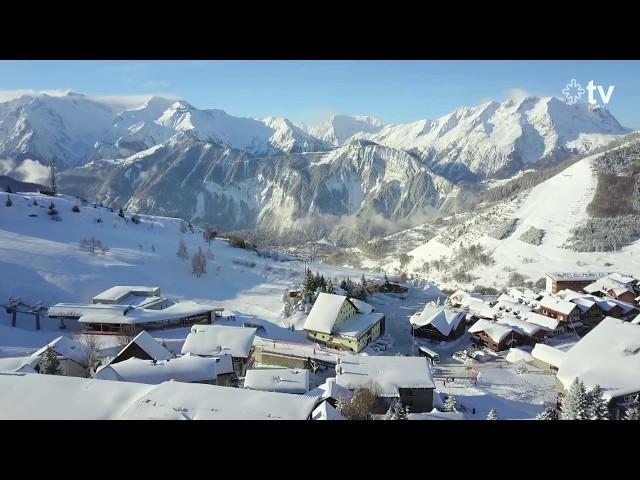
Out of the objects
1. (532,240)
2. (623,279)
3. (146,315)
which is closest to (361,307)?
(146,315)

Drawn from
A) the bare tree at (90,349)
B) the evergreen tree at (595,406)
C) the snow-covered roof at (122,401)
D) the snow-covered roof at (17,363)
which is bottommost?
the bare tree at (90,349)

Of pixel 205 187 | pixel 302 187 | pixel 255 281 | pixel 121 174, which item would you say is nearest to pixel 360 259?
pixel 255 281

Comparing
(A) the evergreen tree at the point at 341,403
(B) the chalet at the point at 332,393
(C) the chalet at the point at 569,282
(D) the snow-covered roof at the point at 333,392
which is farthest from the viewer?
(C) the chalet at the point at 569,282

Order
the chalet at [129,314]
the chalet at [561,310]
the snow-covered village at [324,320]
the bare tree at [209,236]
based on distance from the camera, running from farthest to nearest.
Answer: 1. the bare tree at [209,236]
2. the chalet at [561,310]
3. the chalet at [129,314]
4. the snow-covered village at [324,320]

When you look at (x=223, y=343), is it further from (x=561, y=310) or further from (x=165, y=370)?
(x=561, y=310)

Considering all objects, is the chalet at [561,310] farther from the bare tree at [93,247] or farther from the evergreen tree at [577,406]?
the bare tree at [93,247]

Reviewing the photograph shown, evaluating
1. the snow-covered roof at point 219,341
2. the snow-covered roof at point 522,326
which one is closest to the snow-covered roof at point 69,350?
the snow-covered roof at point 219,341
